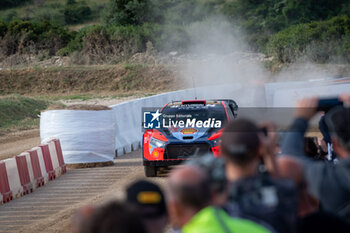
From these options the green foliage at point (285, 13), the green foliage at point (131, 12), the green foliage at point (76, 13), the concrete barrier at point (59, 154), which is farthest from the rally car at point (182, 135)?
the green foliage at point (76, 13)

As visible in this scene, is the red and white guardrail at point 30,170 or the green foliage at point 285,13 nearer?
the red and white guardrail at point 30,170

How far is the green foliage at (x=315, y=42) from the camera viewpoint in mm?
53812

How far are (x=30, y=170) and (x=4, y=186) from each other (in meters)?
1.33

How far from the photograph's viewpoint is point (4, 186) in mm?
11164

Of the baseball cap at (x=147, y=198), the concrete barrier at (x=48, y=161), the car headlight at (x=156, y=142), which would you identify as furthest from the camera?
the concrete barrier at (x=48, y=161)

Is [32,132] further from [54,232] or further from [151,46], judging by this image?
[151,46]

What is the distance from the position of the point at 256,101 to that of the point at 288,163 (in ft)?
82.4

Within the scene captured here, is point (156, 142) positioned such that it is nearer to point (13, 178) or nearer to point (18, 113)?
point (13, 178)

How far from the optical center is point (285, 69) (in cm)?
5169

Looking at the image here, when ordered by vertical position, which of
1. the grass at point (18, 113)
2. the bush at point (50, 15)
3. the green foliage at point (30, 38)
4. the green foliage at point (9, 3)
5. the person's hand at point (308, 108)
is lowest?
the grass at point (18, 113)

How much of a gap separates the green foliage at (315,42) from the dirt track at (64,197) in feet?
133

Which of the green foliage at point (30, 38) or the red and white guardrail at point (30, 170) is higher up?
the green foliage at point (30, 38)

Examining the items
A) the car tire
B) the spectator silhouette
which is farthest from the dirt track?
the spectator silhouette

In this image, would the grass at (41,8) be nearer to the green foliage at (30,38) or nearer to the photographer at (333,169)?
the green foliage at (30,38)
